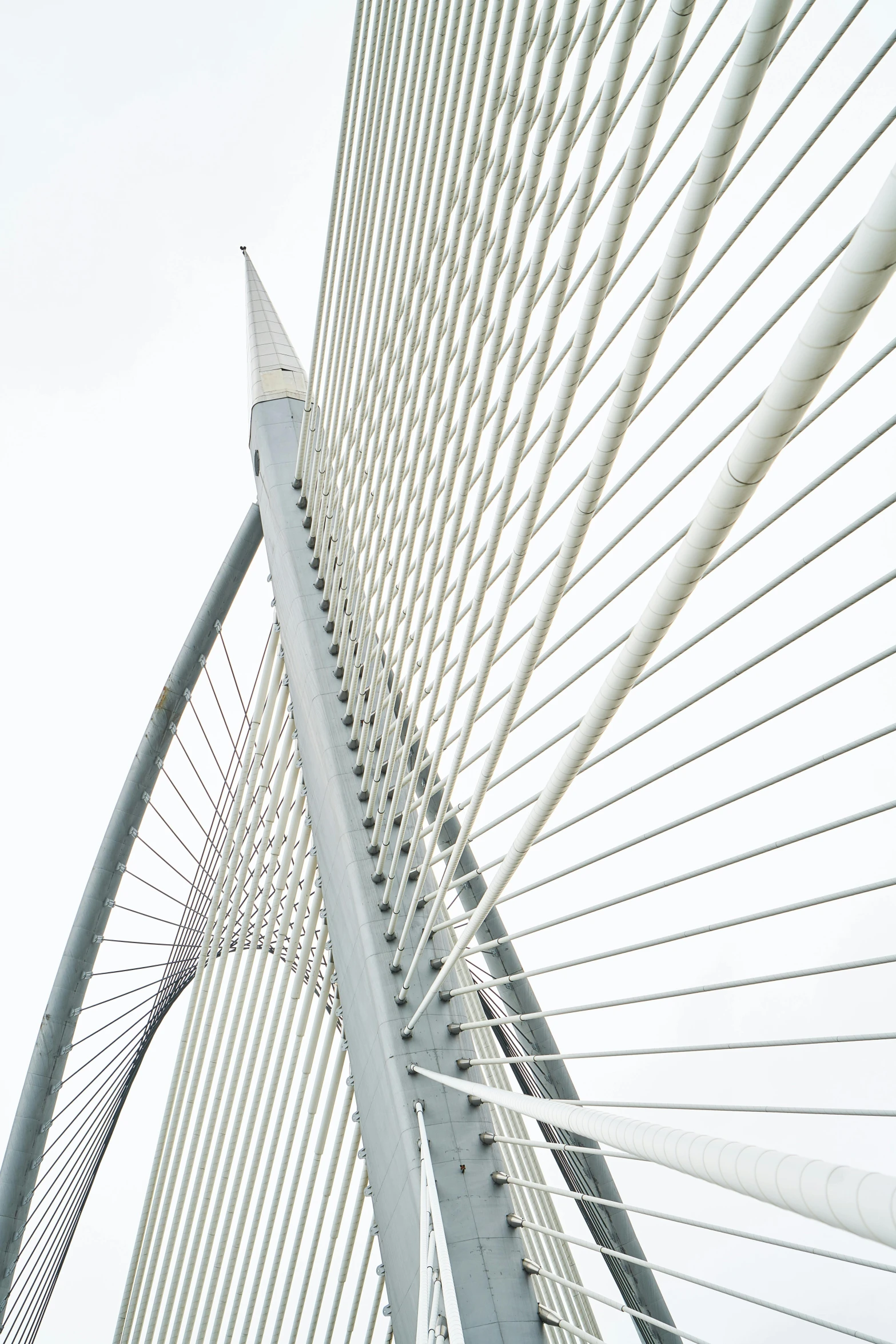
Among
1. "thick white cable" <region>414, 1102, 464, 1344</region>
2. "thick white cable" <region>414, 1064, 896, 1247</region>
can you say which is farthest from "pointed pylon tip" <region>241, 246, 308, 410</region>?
"thick white cable" <region>414, 1064, 896, 1247</region>

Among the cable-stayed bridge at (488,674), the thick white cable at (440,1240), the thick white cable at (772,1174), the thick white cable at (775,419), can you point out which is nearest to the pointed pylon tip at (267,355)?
the cable-stayed bridge at (488,674)

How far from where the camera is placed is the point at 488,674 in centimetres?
431

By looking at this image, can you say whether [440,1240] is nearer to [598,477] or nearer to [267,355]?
[598,477]

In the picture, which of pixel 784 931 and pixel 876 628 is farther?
pixel 784 931

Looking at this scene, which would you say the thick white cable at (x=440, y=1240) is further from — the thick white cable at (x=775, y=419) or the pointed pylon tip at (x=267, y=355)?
the pointed pylon tip at (x=267, y=355)

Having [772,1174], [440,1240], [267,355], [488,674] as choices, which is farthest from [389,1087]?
[267,355]

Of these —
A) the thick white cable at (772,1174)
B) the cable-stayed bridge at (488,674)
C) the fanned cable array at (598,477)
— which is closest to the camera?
the thick white cable at (772,1174)

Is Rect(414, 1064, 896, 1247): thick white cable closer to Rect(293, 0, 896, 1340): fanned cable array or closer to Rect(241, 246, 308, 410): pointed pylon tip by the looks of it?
Rect(293, 0, 896, 1340): fanned cable array

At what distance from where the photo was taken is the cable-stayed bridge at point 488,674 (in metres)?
2.60

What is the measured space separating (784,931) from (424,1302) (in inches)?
778

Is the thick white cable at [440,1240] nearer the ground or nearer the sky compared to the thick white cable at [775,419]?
nearer the ground

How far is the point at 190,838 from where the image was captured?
13.2 meters

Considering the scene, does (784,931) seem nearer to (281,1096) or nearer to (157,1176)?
(157,1176)

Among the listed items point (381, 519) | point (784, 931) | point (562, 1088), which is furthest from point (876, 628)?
point (381, 519)
